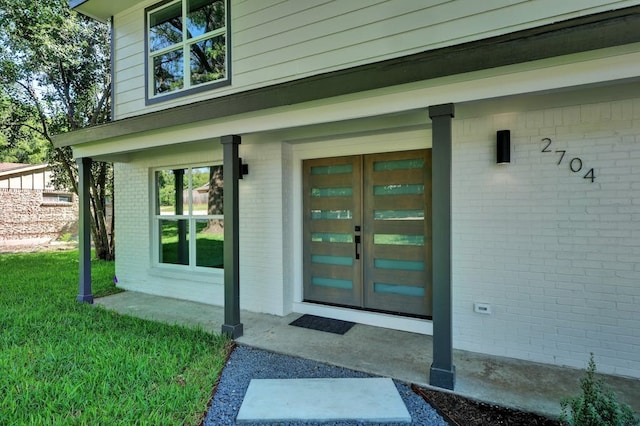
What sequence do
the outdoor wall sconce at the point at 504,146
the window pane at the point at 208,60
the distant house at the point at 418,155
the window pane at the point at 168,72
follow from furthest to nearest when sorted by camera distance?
the window pane at the point at 168,72
the window pane at the point at 208,60
the outdoor wall sconce at the point at 504,146
the distant house at the point at 418,155

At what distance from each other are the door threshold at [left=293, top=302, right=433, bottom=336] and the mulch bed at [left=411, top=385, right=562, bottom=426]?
1.33m

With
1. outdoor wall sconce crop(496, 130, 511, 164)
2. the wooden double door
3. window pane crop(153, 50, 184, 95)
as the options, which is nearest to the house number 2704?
outdoor wall sconce crop(496, 130, 511, 164)

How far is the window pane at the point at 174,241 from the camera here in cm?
609

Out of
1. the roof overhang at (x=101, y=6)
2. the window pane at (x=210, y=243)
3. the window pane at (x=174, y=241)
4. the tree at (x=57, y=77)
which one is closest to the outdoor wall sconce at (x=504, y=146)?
the window pane at (x=210, y=243)

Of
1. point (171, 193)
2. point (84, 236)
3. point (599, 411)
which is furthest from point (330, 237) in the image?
point (84, 236)

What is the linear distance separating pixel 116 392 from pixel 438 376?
2661 mm

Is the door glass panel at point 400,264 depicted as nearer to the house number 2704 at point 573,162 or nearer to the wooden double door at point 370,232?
the wooden double door at point 370,232

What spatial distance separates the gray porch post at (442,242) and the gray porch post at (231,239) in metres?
2.28

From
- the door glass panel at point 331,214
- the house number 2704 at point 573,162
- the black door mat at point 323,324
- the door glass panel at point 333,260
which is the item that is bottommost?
the black door mat at point 323,324

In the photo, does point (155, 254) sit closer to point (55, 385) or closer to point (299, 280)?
point (299, 280)

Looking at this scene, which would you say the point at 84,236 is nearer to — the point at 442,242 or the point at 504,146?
the point at 442,242

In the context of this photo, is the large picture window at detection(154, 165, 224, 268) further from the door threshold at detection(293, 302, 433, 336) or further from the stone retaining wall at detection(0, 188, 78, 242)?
the stone retaining wall at detection(0, 188, 78, 242)

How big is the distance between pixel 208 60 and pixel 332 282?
3.68m

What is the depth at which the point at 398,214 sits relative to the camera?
4496mm
